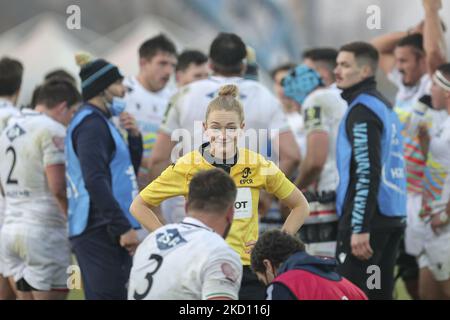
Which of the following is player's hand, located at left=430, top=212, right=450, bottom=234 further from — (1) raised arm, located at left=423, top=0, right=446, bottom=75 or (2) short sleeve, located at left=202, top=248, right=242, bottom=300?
(2) short sleeve, located at left=202, top=248, right=242, bottom=300

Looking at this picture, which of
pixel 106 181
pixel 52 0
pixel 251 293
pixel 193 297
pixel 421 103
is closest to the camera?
pixel 193 297

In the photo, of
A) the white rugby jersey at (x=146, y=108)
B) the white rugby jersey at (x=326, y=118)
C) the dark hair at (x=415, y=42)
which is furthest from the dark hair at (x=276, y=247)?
the dark hair at (x=415, y=42)

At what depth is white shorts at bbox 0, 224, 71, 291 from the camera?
7.50 metres

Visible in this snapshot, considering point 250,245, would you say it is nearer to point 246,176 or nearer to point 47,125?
point 246,176

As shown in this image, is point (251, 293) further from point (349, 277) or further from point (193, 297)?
point (349, 277)

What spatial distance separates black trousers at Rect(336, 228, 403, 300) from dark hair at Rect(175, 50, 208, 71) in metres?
2.89

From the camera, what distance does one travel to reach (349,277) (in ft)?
23.1

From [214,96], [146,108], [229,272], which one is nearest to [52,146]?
[214,96]

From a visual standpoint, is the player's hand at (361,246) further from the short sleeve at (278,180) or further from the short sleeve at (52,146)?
the short sleeve at (52,146)

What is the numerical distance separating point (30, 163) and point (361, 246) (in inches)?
96.8

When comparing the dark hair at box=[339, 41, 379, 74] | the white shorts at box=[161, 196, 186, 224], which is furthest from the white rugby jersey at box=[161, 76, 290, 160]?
the dark hair at box=[339, 41, 379, 74]

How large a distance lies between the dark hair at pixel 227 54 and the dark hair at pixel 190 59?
2026 millimetres

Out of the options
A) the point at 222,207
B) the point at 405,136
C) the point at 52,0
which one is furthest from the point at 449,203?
the point at 52,0

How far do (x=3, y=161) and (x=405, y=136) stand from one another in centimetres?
339
